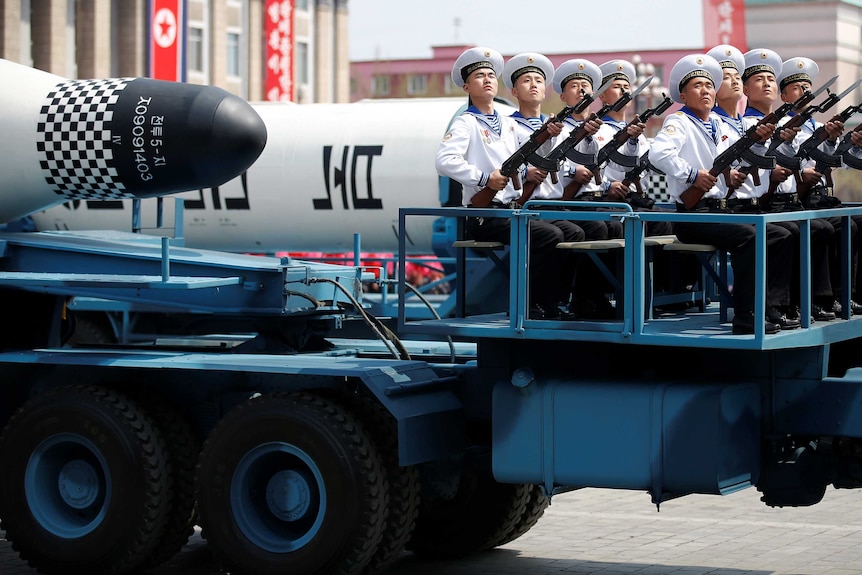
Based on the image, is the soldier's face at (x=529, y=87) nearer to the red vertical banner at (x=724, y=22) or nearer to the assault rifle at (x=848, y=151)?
the assault rifle at (x=848, y=151)

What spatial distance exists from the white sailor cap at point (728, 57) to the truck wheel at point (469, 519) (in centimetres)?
275

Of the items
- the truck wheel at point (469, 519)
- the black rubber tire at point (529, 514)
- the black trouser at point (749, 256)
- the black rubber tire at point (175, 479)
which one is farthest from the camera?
the black rubber tire at point (529, 514)

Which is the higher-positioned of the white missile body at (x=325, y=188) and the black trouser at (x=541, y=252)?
the white missile body at (x=325, y=188)

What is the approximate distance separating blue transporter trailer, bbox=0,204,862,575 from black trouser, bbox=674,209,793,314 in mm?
127

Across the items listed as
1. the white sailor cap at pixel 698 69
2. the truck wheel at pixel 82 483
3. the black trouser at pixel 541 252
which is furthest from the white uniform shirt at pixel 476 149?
the truck wheel at pixel 82 483

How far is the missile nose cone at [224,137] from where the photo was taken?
10250mm

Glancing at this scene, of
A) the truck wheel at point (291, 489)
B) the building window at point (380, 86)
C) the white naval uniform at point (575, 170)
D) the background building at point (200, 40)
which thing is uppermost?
the building window at point (380, 86)

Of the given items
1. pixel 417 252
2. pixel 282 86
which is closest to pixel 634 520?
pixel 417 252

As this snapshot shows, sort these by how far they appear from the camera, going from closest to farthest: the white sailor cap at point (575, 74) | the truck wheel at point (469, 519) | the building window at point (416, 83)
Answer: the white sailor cap at point (575, 74) < the truck wheel at point (469, 519) < the building window at point (416, 83)

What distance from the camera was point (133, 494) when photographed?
29.3 ft

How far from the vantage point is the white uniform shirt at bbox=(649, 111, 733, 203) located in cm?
870

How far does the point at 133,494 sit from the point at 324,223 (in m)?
11.8

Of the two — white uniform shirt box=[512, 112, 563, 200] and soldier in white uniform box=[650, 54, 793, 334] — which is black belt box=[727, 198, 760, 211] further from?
white uniform shirt box=[512, 112, 563, 200]

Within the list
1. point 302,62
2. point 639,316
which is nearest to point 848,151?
point 639,316
